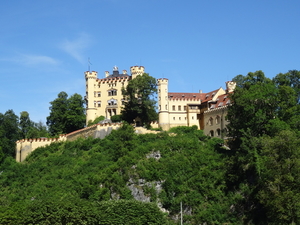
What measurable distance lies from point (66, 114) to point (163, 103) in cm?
1659

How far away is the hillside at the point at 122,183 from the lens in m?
57.2

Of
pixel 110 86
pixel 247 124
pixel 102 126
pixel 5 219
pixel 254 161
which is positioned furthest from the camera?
pixel 110 86

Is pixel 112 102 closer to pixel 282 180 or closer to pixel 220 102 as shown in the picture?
pixel 220 102

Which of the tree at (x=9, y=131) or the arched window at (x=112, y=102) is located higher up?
the arched window at (x=112, y=102)

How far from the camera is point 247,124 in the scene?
66875mm

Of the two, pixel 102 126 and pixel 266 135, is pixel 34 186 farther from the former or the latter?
pixel 266 135

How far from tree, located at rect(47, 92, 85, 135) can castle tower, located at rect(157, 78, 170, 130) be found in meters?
13.6

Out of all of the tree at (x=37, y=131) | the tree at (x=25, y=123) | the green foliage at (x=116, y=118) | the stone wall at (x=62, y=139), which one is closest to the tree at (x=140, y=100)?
the green foliage at (x=116, y=118)

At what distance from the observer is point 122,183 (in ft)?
213

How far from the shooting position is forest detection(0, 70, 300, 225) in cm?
5638

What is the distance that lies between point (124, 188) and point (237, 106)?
17.1 metres

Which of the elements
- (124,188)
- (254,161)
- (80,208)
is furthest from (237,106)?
(80,208)

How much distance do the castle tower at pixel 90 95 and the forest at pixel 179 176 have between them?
50.8 ft

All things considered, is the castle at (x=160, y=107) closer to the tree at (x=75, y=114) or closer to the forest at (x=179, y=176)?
the tree at (x=75, y=114)
